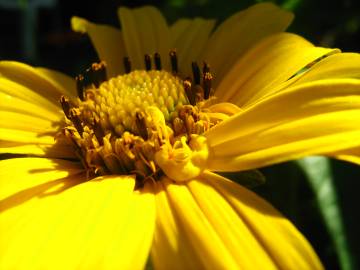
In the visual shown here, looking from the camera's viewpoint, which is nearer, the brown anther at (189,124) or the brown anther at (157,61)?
the brown anther at (189,124)

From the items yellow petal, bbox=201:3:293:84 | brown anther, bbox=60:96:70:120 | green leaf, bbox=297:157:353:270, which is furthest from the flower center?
green leaf, bbox=297:157:353:270

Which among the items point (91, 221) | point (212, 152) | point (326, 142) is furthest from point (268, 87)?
point (91, 221)

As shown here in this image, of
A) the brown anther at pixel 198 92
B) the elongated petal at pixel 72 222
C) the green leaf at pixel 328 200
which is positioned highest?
the brown anther at pixel 198 92

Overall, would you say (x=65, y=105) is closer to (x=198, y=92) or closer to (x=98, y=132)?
(x=98, y=132)

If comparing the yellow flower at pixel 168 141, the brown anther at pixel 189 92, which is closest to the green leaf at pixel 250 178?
the yellow flower at pixel 168 141

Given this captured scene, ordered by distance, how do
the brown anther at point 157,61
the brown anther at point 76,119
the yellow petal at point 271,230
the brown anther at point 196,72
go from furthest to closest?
the brown anther at point 157,61
the brown anther at point 196,72
the brown anther at point 76,119
the yellow petal at point 271,230

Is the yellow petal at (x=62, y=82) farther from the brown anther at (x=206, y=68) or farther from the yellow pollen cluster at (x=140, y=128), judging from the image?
the brown anther at (x=206, y=68)

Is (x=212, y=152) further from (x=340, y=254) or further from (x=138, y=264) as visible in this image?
(x=340, y=254)
